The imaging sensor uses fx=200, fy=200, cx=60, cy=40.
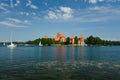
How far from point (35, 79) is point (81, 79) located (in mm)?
7027

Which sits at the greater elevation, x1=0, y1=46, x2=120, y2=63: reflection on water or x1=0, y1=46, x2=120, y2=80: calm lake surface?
x1=0, y1=46, x2=120, y2=63: reflection on water

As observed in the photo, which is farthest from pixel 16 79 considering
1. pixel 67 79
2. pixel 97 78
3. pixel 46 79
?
pixel 97 78

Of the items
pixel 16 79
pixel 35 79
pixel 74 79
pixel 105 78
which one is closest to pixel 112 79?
pixel 105 78

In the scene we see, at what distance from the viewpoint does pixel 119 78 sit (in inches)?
1236

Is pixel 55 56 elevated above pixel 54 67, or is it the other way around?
pixel 55 56

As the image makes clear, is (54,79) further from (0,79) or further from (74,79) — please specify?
(0,79)

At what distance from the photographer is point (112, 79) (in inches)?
1210

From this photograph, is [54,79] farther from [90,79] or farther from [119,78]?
[119,78]

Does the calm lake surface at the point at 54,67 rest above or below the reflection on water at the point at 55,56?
below

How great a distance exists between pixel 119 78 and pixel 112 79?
1428 mm

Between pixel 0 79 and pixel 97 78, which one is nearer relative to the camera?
pixel 0 79

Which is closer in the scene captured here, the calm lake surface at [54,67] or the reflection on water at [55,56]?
the calm lake surface at [54,67]

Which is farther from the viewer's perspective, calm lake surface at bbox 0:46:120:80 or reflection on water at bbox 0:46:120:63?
reflection on water at bbox 0:46:120:63

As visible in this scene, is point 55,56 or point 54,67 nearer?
point 54,67
